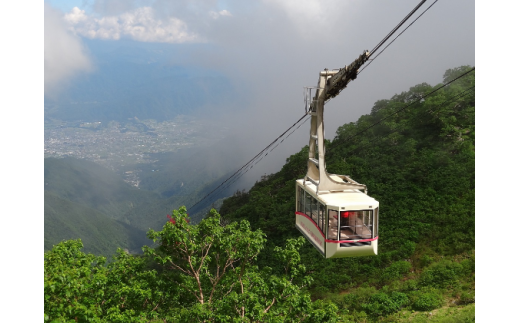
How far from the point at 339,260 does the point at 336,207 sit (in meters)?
15.5

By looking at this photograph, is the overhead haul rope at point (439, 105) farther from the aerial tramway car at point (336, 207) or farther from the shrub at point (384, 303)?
the aerial tramway car at point (336, 207)

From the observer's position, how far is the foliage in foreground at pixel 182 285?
9602 millimetres

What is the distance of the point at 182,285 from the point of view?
41.1ft

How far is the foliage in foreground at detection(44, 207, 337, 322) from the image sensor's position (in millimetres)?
9602

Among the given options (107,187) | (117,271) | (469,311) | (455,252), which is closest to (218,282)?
(117,271)

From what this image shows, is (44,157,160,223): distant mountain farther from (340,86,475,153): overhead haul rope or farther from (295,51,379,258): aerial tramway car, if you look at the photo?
(295,51,379,258): aerial tramway car

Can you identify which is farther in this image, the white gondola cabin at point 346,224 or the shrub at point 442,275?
the shrub at point 442,275

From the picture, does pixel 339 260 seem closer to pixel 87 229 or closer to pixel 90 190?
pixel 87 229

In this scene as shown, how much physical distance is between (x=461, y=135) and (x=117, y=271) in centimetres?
2622

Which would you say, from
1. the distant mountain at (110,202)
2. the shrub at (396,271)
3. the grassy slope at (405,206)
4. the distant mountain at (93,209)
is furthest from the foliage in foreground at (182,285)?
the distant mountain at (93,209)

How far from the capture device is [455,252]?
2127 cm

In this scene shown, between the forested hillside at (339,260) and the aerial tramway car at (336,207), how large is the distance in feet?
5.43

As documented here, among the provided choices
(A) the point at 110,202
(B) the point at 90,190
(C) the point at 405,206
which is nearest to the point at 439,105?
(C) the point at 405,206

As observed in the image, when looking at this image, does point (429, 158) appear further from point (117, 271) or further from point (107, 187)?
point (107, 187)
